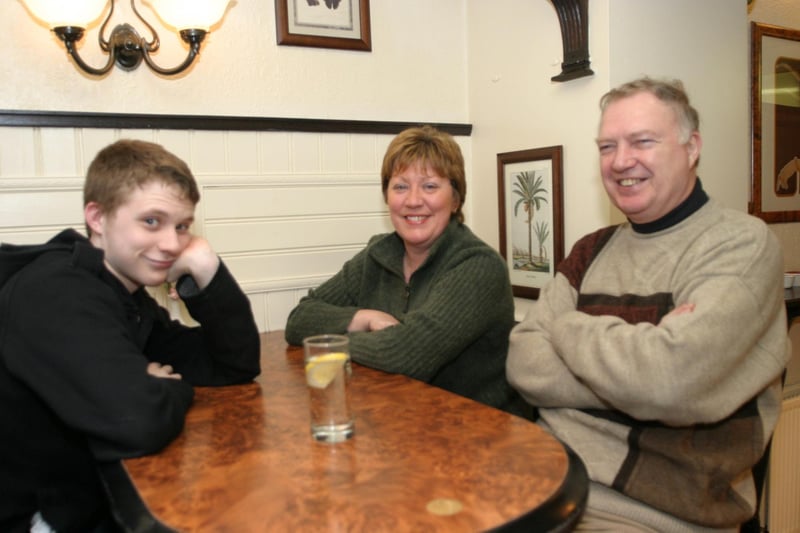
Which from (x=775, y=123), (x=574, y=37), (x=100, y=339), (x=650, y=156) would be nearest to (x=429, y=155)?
(x=650, y=156)

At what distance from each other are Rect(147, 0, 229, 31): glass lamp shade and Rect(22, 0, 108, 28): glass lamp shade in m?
0.19

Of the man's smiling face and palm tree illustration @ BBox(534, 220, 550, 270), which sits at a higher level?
the man's smiling face

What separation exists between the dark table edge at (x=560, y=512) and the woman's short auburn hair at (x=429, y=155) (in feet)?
3.62

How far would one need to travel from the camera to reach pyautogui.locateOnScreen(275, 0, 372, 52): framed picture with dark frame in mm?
2441

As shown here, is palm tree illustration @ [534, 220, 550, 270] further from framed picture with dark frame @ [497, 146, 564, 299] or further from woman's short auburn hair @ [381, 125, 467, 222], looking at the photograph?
woman's short auburn hair @ [381, 125, 467, 222]

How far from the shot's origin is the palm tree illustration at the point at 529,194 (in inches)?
97.9

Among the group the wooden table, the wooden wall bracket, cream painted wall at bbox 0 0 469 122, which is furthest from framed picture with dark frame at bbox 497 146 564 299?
the wooden table

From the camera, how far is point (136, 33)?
2.20 metres

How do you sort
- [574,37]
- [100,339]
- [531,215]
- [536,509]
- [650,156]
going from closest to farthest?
1. [536,509]
2. [100,339]
3. [650,156]
4. [574,37]
5. [531,215]

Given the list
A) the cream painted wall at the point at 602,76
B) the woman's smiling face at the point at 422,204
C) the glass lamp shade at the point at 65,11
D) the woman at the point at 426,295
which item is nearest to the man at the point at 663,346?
the woman at the point at 426,295

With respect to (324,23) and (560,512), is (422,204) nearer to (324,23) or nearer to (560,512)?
(324,23)

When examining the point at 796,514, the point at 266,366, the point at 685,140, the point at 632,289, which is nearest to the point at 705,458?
the point at 632,289

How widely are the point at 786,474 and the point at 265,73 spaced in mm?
2413

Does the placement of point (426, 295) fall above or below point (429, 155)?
below
